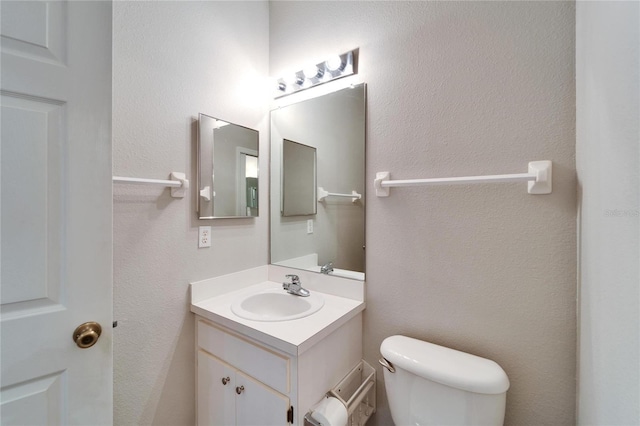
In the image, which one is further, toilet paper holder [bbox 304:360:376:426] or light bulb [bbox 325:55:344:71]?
light bulb [bbox 325:55:344:71]

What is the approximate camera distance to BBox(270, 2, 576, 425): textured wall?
0.93 m

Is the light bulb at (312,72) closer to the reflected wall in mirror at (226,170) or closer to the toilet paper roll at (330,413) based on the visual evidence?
the reflected wall in mirror at (226,170)

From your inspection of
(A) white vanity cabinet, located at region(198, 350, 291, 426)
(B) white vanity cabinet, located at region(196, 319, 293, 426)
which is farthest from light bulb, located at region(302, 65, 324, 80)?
(A) white vanity cabinet, located at region(198, 350, 291, 426)

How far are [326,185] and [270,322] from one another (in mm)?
789

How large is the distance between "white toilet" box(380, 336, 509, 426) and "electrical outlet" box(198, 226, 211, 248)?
39.3 inches

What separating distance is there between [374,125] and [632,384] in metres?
1.18

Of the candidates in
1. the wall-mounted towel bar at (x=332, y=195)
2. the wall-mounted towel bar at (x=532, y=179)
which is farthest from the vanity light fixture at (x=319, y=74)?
the wall-mounted towel bar at (x=532, y=179)

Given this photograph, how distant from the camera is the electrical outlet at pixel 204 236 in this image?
132 cm

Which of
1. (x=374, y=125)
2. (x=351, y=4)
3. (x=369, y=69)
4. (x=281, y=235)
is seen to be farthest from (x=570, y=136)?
(x=281, y=235)

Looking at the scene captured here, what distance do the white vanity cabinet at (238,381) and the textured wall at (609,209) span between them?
0.89 m

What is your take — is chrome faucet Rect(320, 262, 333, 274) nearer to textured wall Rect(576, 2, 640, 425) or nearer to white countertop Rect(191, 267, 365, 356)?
white countertop Rect(191, 267, 365, 356)

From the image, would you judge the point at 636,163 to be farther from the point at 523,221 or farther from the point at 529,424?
the point at 529,424

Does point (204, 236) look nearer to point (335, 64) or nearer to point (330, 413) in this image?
point (330, 413)

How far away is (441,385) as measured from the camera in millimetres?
939
